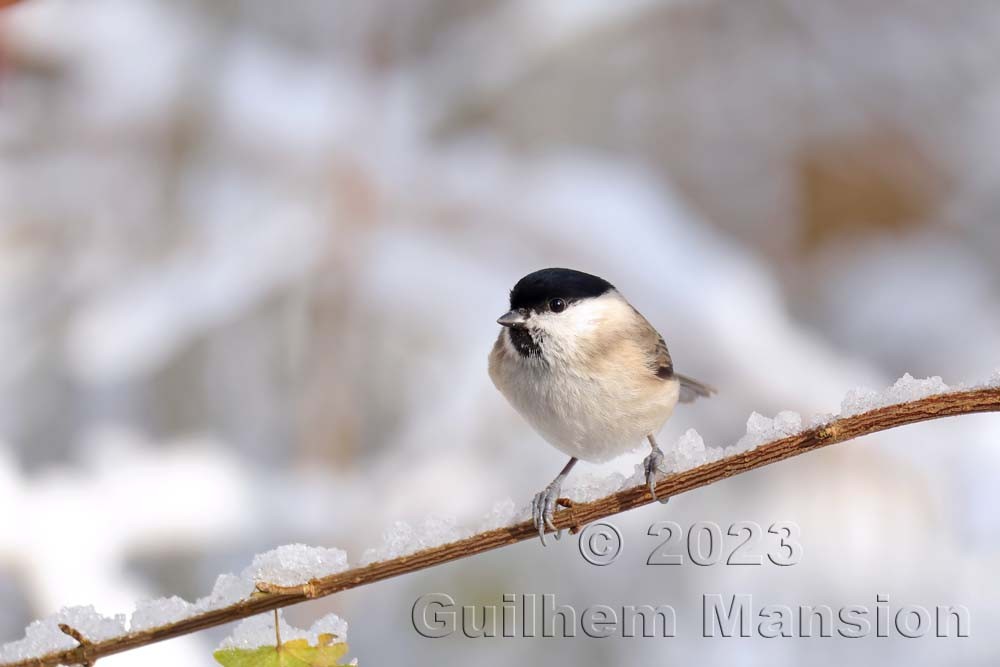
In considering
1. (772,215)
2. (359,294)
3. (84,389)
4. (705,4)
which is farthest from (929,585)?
(84,389)

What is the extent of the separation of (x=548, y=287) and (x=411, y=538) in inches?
13.2

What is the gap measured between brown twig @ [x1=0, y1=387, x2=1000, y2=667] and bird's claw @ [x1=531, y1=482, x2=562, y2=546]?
27 mm

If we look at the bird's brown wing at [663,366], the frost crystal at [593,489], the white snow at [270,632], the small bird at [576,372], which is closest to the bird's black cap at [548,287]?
the small bird at [576,372]

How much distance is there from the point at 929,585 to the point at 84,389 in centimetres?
172

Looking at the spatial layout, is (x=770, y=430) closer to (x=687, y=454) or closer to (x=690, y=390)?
(x=687, y=454)

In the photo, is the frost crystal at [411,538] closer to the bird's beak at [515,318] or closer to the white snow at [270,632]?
the white snow at [270,632]

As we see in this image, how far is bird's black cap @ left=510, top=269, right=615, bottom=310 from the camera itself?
825 mm

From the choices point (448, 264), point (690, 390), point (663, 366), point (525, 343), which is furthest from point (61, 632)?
point (448, 264)

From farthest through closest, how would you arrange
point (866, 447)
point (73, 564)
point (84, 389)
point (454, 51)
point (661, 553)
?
point (454, 51), point (84, 389), point (866, 447), point (73, 564), point (661, 553)

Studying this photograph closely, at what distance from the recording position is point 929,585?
1.51 metres

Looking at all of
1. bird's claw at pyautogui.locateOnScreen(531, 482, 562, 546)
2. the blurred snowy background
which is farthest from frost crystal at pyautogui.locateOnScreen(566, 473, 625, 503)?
the blurred snowy background

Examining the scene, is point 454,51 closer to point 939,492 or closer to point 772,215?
point 772,215

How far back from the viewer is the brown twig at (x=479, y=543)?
0.52m

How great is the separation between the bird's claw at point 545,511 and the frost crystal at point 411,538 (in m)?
0.06
